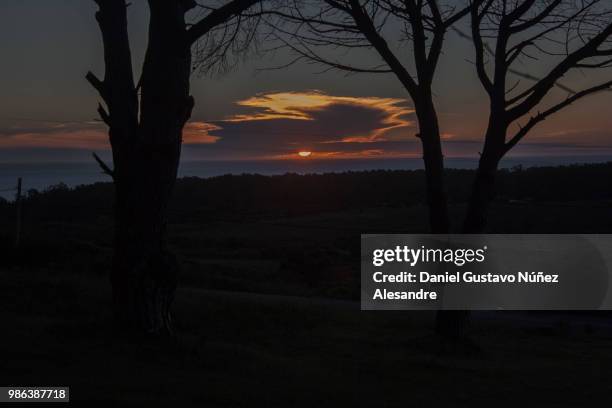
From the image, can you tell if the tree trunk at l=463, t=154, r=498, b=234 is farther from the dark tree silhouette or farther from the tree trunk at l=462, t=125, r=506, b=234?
the dark tree silhouette

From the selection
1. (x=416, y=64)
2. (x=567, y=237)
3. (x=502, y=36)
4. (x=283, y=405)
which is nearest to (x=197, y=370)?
(x=283, y=405)

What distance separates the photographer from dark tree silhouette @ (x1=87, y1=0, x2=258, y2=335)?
26.6 feet

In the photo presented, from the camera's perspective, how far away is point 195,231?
→ 49.2 meters

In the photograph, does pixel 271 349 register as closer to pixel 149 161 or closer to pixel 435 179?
pixel 149 161

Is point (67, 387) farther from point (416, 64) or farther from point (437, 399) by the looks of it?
point (416, 64)

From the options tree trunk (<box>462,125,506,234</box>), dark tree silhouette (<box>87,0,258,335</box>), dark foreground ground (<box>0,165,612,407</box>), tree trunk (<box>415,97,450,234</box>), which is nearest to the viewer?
dark foreground ground (<box>0,165,612,407</box>)

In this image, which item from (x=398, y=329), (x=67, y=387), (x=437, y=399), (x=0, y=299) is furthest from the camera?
(x=398, y=329)

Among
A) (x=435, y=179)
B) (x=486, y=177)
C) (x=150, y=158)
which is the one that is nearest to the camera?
(x=150, y=158)

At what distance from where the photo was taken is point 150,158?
8086mm

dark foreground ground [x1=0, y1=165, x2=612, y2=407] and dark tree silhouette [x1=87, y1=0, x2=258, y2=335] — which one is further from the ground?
dark tree silhouette [x1=87, y1=0, x2=258, y2=335]

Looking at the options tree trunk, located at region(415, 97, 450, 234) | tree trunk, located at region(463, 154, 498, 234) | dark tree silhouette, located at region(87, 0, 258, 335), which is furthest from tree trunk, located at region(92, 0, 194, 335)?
tree trunk, located at region(463, 154, 498, 234)

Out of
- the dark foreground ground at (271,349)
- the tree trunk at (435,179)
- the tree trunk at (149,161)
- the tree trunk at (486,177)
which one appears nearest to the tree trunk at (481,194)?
the tree trunk at (486,177)

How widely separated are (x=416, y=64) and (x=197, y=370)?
507 centimetres

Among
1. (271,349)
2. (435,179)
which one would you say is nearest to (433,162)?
(435,179)
